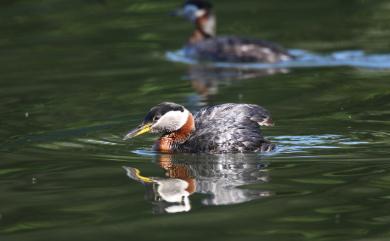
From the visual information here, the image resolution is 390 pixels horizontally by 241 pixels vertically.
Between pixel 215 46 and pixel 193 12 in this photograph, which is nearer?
pixel 215 46

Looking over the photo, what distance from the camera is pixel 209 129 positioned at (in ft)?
40.2

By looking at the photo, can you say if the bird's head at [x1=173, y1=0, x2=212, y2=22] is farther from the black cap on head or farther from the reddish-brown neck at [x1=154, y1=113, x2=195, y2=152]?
the reddish-brown neck at [x1=154, y1=113, x2=195, y2=152]

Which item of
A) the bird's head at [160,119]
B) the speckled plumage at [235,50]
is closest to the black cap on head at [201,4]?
the speckled plumage at [235,50]

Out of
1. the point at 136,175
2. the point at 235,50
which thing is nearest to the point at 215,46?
the point at 235,50

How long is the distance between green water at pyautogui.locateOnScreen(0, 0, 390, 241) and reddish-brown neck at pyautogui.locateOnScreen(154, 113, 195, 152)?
215 mm

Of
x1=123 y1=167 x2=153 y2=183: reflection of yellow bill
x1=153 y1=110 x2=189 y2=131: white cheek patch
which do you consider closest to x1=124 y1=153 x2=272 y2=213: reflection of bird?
x1=123 y1=167 x2=153 y2=183: reflection of yellow bill

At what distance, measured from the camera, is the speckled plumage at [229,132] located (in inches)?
473

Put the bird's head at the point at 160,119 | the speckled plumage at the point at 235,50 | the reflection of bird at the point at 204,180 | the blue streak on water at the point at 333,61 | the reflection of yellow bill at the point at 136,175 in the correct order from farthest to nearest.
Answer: the speckled plumage at the point at 235,50, the blue streak on water at the point at 333,61, the bird's head at the point at 160,119, the reflection of yellow bill at the point at 136,175, the reflection of bird at the point at 204,180

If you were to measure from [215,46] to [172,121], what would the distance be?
8231 millimetres

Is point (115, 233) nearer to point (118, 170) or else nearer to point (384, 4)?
point (118, 170)

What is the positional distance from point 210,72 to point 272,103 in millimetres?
4117

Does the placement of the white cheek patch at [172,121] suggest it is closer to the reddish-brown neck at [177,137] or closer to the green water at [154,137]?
the reddish-brown neck at [177,137]

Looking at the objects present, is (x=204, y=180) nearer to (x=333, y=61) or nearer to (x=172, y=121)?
(x=172, y=121)

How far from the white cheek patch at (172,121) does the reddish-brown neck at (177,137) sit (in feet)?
0.20
